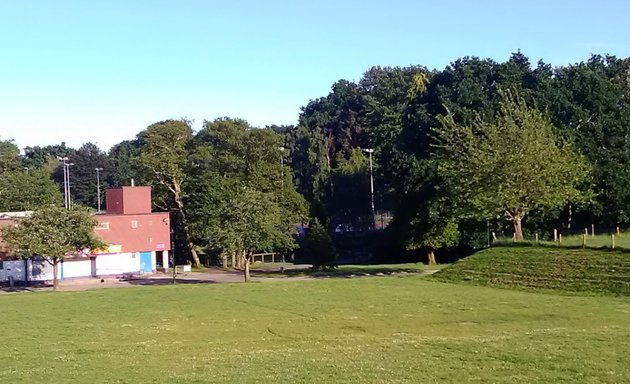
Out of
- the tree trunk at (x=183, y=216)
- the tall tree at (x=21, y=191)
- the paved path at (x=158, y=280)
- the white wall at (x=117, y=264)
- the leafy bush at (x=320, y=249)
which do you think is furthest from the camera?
the tall tree at (x=21, y=191)

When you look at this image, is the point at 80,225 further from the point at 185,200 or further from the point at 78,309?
the point at 185,200

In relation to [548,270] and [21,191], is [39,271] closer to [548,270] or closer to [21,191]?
[21,191]

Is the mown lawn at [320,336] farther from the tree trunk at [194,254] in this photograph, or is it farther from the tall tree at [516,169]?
the tree trunk at [194,254]

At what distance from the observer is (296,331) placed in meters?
27.2

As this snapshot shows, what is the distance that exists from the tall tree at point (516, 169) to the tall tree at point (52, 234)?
101 ft

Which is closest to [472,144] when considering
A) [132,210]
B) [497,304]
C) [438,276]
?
[438,276]

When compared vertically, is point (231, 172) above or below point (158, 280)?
above

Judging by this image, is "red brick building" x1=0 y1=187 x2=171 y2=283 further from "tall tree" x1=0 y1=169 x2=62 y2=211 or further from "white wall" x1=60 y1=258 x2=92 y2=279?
"tall tree" x1=0 y1=169 x2=62 y2=211

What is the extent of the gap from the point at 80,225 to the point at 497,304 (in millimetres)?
38361

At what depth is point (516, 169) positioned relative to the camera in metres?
52.0

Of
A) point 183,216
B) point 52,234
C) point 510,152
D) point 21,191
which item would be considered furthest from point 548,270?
point 21,191

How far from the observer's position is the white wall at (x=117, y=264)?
76.4 m

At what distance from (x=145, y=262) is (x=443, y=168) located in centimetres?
4010

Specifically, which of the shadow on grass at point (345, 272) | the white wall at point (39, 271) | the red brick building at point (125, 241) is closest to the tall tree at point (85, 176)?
the red brick building at point (125, 241)
